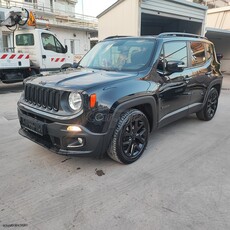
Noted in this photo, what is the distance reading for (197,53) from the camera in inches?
183

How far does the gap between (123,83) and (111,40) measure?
1.64 meters

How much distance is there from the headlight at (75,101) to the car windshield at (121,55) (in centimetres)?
110

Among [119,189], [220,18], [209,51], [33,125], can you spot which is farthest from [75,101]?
[220,18]

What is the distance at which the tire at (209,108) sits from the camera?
521 cm

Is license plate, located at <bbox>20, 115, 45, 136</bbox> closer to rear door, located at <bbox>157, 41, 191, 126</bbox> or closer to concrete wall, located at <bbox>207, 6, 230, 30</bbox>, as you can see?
rear door, located at <bbox>157, 41, 191, 126</bbox>

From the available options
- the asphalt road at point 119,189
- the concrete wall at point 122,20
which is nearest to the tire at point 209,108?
the asphalt road at point 119,189

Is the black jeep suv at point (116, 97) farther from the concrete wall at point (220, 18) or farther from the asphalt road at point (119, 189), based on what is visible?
the concrete wall at point (220, 18)

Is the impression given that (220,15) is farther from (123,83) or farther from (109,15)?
(123,83)

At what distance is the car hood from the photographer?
2.84 m

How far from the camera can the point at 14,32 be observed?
10203 millimetres

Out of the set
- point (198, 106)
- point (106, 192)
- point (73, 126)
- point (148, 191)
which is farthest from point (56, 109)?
point (198, 106)

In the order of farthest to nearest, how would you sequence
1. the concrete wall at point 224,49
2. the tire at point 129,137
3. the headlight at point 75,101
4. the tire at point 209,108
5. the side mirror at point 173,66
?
the concrete wall at point 224,49 < the tire at point 209,108 < the side mirror at point 173,66 < the tire at point 129,137 < the headlight at point 75,101

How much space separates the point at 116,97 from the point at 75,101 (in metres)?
0.50

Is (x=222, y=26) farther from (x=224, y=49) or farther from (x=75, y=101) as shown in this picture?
(x=75, y=101)
